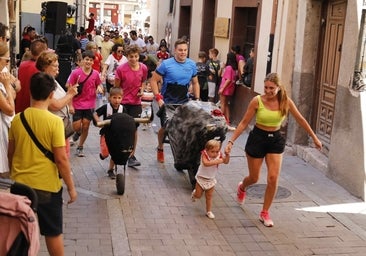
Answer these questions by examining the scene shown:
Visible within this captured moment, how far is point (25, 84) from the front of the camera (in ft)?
20.6

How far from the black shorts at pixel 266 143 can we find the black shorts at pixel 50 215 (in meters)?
2.44

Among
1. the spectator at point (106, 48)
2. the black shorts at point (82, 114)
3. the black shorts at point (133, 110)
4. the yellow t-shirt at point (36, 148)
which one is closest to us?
the yellow t-shirt at point (36, 148)

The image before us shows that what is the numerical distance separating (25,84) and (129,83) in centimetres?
221

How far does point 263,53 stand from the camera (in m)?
11.2

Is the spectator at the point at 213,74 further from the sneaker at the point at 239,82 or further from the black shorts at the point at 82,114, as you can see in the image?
the black shorts at the point at 82,114

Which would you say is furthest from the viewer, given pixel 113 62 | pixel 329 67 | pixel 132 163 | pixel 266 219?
pixel 113 62

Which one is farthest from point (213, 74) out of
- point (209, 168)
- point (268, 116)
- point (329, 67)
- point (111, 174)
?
point (268, 116)

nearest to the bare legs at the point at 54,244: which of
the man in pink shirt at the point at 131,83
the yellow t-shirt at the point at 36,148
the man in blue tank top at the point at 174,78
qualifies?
the yellow t-shirt at the point at 36,148

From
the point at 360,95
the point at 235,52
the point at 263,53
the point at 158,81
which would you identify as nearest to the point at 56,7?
the point at 235,52

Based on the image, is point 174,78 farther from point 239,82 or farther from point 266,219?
point 239,82

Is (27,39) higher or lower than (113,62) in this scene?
higher

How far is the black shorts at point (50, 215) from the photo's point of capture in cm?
443

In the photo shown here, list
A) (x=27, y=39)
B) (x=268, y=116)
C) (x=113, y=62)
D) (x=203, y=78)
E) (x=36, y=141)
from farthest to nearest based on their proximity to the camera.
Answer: (x=27, y=39), (x=203, y=78), (x=113, y=62), (x=268, y=116), (x=36, y=141)

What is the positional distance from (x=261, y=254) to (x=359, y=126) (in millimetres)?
2678
